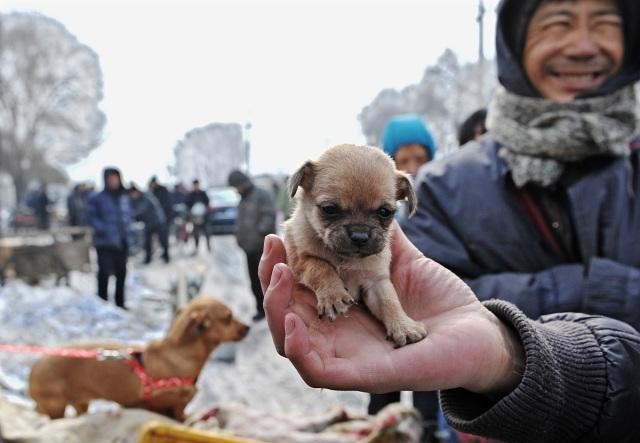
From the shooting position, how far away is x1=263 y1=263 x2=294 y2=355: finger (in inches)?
55.6

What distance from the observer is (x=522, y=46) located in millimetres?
2699

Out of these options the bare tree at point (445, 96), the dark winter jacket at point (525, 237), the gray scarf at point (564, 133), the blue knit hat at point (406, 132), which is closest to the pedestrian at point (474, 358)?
the dark winter jacket at point (525, 237)

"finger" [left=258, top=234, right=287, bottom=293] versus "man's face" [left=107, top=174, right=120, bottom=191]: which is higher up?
"finger" [left=258, top=234, right=287, bottom=293]

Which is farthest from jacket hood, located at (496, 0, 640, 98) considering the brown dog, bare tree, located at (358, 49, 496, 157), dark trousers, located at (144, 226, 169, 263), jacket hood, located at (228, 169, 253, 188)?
dark trousers, located at (144, 226, 169, 263)

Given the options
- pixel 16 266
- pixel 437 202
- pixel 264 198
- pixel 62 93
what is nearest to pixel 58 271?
pixel 16 266

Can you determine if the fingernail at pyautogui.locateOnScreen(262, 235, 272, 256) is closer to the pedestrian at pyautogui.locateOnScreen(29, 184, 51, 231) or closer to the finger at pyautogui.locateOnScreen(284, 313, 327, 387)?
the finger at pyautogui.locateOnScreen(284, 313, 327, 387)

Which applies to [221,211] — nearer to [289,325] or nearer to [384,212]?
[384,212]

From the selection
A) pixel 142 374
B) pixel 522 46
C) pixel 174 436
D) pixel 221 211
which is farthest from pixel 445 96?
pixel 174 436

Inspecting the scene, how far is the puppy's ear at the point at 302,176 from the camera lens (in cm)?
182

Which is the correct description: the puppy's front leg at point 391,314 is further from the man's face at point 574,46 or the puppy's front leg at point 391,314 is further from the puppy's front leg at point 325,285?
the man's face at point 574,46

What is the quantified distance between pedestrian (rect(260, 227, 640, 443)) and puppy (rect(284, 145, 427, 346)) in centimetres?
6

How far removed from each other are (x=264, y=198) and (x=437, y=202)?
4.00 meters

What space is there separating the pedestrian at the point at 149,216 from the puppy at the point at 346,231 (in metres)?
10.7

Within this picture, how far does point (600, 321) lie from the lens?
5.87 ft
